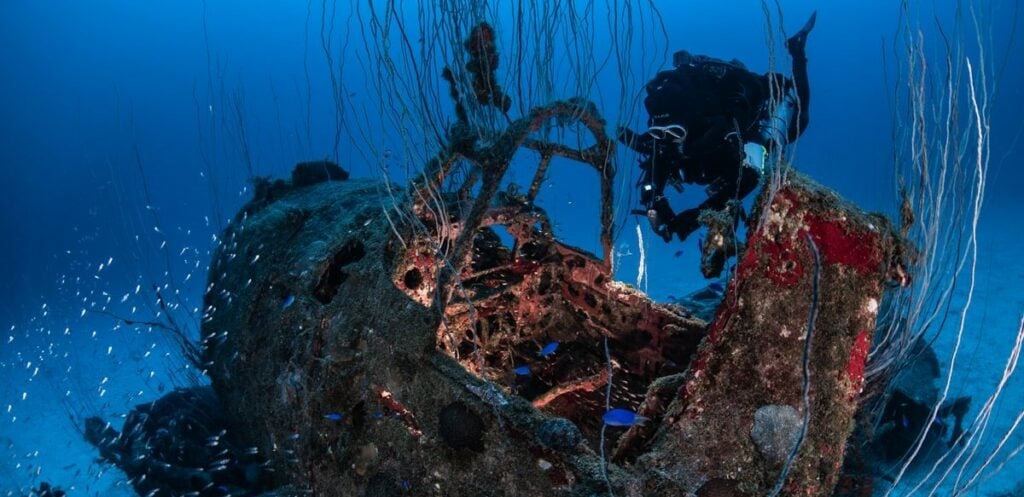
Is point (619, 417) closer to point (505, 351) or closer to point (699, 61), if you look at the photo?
point (505, 351)

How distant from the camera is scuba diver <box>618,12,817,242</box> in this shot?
5438mm

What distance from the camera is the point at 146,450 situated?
16.7 ft

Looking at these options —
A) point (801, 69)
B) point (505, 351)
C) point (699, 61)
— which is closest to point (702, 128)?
point (699, 61)

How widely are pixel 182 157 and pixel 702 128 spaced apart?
99541 millimetres

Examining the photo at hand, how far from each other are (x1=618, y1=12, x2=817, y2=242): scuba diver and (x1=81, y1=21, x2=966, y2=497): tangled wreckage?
5.27ft

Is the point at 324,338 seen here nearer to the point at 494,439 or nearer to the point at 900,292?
the point at 494,439

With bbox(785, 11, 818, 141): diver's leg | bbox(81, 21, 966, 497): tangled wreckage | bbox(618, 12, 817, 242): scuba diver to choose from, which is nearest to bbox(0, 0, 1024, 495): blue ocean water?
bbox(81, 21, 966, 497): tangled wreckage

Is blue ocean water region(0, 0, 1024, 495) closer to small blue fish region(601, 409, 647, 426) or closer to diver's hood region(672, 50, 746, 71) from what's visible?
diver's hood region(672, 50, 746, 71)

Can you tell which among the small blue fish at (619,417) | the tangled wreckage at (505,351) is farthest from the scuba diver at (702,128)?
the small blue fish at (619,417)

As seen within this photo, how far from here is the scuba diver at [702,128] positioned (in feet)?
17.8

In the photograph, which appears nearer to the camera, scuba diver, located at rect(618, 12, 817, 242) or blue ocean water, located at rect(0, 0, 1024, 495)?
scuba diver, located at rect(618, 12, 817, 242)

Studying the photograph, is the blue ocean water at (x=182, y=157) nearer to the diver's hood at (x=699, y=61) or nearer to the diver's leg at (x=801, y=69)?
the diver's hood at (x=699, y=61)

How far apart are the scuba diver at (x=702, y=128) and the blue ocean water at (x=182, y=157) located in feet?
3.72

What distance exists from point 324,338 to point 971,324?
14662 millimetres
